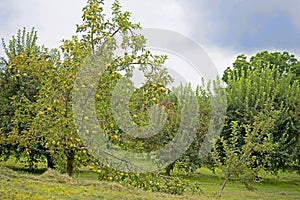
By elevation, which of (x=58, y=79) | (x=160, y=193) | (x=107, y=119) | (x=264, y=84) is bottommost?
(x=160, y=193)

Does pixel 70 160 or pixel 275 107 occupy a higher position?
pixel 275 107

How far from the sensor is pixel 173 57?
10930 mm

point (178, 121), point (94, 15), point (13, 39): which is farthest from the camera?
point (178, 121)

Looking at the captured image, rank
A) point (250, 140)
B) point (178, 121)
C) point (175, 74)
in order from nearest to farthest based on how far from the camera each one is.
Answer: point (175, 74)
point (250, 140)
point (178, 121)

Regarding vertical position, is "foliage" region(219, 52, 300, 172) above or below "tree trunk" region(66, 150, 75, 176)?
above

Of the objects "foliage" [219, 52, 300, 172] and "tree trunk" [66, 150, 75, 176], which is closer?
"tree trunk" [66, 150, 75, 176]

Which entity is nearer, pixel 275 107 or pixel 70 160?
pixel 70 160

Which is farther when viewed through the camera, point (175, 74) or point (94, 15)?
point (175, 74)

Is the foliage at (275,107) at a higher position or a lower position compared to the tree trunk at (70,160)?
higher

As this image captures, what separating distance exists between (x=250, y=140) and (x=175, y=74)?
316 centimetres

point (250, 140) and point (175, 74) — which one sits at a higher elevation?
point (175, 74)

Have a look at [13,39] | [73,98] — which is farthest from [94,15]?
[13,39]

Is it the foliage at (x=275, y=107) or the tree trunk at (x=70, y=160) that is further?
the foliage at (x=275, y=107)

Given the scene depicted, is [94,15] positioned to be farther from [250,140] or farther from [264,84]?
[264,84]
